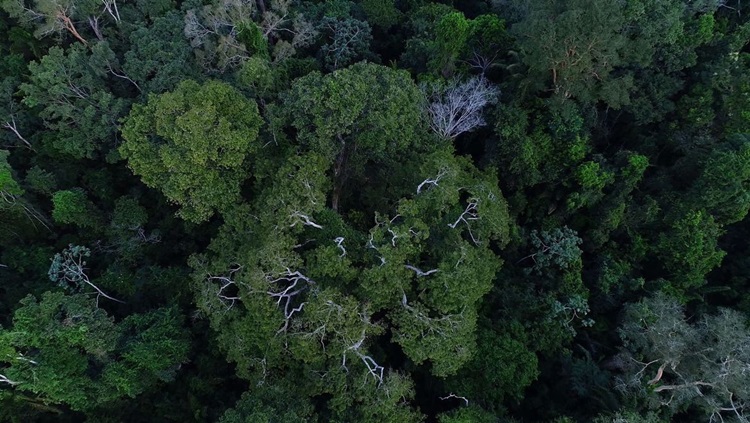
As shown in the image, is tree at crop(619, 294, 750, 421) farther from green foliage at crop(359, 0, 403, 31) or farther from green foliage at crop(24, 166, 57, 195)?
green foliage at crop(24, 166, 57, 195)

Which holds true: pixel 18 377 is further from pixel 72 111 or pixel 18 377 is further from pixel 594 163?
pixel 594 163

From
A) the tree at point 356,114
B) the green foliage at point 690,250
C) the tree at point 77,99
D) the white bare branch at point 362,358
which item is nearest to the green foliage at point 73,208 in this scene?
the tree at point 77,99

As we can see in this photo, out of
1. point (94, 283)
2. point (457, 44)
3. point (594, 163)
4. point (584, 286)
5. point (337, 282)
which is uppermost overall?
point (457, 44)

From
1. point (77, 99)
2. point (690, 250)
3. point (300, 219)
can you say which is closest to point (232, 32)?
point (77, 99)

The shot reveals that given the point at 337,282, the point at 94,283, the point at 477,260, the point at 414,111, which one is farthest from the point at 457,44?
the point at 94,283

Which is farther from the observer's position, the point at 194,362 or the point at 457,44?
the point at 457,44

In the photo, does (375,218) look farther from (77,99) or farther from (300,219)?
(77,99)

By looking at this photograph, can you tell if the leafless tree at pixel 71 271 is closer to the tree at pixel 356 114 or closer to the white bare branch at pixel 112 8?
the tree at pixel 356 114
